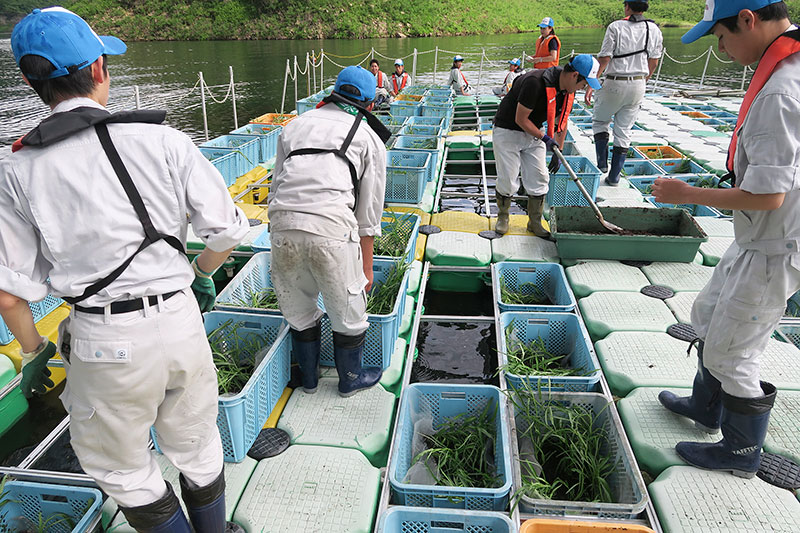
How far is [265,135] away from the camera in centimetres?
629

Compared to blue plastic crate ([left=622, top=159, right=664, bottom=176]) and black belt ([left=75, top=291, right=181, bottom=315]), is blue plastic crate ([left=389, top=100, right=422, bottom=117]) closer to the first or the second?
blue plastic crate ([left=622, top=159, right=664, bottom=176])

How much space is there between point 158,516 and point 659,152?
262 inches

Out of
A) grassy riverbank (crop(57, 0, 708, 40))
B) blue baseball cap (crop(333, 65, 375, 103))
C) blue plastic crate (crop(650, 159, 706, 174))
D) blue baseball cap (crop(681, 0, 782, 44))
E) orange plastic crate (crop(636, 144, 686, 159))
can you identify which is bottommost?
blue plastic crate (crop(650, 159, 706, 174))

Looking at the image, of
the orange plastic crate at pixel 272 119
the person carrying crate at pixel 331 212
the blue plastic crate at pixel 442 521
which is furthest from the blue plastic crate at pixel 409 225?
the orange plastic crate at pixel 272 119

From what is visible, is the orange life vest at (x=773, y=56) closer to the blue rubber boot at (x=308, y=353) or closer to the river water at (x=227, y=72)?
the blue rubber boot at (x=308, y=353)

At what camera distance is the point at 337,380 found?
275 centimetres

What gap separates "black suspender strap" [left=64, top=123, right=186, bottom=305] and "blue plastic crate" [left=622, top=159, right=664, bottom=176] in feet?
19.0

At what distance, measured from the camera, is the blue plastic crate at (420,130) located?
7023 millimetres

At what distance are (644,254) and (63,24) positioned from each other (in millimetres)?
3745

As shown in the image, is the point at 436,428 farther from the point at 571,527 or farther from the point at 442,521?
the point at 571,527

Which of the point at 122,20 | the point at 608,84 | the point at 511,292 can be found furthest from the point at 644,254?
the point at 122,20

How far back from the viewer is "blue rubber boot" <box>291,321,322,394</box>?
252cm

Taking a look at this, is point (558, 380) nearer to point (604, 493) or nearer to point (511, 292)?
point (604, 493)

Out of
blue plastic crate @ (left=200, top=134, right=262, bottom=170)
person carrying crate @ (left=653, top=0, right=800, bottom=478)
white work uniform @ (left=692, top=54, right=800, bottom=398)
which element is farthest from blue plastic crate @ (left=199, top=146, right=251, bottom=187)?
white work uniform @ (left=692, top=54, right=800, bottom=398)
